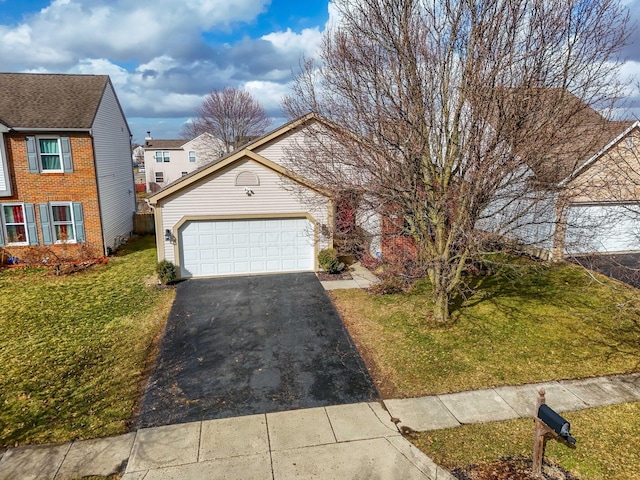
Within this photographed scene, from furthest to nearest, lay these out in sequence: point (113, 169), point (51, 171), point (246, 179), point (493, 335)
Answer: point (113, 169) → point (51, 171) → point (246, 179) → point (493, 335)

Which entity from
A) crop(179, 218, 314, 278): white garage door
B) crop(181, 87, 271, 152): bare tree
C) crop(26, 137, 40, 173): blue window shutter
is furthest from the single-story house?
crop(181, 87, 271, 152): bare tree

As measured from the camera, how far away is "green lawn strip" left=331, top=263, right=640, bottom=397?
901 cm

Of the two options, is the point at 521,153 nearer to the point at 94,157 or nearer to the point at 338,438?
the point at 338,438

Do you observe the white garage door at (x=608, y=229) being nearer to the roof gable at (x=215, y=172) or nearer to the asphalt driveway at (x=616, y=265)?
the asphalt driveway at (x=616, y=265)

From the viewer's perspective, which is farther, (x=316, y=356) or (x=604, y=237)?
(x=604, y=237)

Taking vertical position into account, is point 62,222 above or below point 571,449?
above

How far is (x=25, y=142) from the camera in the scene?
56.1 ft

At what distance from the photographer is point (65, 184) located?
17.9 m

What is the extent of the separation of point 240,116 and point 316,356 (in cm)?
4125

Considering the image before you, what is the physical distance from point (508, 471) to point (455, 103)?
8.09 meters

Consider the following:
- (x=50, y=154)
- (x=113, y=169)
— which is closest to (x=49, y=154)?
(x=50, y=154)

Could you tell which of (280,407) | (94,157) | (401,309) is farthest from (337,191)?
(94,157)

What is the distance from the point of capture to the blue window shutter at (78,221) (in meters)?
18.1

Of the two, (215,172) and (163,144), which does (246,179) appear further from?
(163,144)
